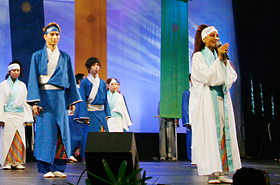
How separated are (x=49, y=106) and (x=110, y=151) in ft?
7.30

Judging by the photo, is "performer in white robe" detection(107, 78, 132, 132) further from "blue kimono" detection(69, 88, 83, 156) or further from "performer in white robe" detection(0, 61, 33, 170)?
"performer in white robe" detection(0, 61, 33, 170)

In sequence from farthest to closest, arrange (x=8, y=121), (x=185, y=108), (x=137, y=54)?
(x=137, y=54) < (x=185, y=108) < (x=8, y=121)

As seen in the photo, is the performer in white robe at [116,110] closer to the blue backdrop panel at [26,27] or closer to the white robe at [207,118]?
the blue backdrop panel at [26,27]

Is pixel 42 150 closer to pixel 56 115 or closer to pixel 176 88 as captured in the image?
pixel 56 115

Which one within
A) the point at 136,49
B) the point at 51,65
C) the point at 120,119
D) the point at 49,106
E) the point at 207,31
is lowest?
the point at 120,119

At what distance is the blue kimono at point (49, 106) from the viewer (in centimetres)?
426

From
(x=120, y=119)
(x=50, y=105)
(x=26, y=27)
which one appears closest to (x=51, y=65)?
(x=50, y=105)

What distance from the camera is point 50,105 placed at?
14.3 feet

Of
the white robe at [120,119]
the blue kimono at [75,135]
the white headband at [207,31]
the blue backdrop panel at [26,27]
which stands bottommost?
the blue kimono at [75,135]

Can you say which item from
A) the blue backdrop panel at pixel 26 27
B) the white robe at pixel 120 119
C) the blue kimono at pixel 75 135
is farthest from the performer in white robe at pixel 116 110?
the blue backdrop panel at pixel 26 27

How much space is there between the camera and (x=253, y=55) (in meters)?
8.78

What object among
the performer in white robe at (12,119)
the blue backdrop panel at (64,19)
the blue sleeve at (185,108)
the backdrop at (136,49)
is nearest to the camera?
the performer in white robe at (12,119)

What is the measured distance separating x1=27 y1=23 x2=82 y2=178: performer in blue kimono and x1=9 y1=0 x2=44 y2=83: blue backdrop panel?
4.10 metres

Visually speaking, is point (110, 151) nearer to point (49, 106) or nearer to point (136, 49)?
point (49, 106)
